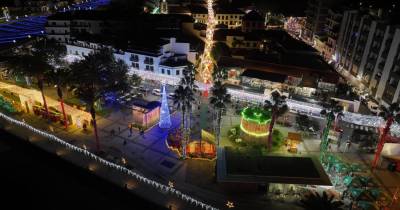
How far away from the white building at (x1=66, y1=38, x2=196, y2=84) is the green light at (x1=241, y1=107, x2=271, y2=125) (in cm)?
2444

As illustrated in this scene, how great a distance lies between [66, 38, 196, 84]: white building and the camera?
75.1 m

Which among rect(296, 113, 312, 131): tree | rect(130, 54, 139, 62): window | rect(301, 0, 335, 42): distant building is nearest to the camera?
rect(296, 113, 312, 131): tree

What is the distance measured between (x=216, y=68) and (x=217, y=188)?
123 ft

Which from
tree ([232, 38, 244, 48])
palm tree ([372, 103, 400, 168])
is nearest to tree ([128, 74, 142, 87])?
tree ([232, 38, 244, 48])

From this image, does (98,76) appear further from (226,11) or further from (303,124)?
(226,11)

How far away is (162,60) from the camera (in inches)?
3014

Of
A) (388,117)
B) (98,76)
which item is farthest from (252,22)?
(388,117)

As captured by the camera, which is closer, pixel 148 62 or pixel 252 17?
pixel 148 62

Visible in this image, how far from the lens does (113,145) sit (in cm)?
5397

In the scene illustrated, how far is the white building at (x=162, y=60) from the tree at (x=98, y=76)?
7.73 metres

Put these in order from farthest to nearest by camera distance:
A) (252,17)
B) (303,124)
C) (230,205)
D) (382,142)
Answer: (252,17) → (303,124) → (382,142) → (230,205)

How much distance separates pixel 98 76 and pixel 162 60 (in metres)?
20.1

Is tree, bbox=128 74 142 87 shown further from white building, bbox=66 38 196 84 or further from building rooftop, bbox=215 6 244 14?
building rooftop, bbox=215 6 244 14

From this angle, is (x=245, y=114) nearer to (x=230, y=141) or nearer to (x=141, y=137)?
(x=230, y=141)
